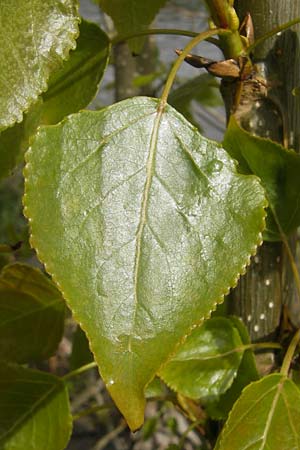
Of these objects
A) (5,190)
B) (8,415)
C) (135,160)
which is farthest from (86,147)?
(5,190)

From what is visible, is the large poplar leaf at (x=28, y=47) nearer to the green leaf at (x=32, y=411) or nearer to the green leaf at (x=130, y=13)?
the green leaf at (x=130, y=13)

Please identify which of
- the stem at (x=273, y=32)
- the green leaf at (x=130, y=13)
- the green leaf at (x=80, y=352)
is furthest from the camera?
the green leaf at (x=80, y=352)

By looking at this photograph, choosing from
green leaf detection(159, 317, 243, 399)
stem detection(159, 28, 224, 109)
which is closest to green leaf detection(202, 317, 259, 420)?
green leaf detection(159, 317, 243, 399)

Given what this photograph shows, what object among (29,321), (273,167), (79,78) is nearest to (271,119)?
(273,167)

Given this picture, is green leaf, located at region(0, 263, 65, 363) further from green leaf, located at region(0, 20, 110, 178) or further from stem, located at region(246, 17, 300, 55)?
stem, located at region(246, 17, 300, 55)

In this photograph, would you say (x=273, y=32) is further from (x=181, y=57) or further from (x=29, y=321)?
(x=29, y=321)

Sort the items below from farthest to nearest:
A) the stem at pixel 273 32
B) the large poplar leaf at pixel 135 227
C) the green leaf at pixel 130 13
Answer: the green leaf at pixel 130 13, the stem at pixel 273 32, the large poplar leaf at pixel 135 227

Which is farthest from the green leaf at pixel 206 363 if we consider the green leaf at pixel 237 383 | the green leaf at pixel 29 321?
the green leaf at pixel 29 321
